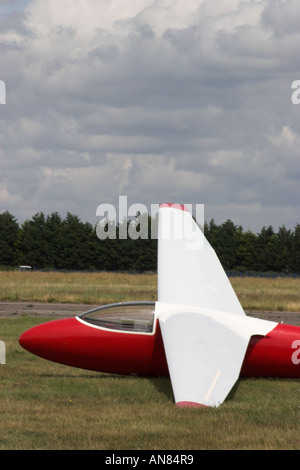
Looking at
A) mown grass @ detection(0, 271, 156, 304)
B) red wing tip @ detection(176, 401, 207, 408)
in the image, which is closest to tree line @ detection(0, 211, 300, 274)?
mown grass @ detection(0, 271, 156, 304)

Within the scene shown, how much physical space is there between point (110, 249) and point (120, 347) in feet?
309

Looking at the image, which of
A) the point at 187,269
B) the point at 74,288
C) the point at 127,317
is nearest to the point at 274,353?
the point at 127,317

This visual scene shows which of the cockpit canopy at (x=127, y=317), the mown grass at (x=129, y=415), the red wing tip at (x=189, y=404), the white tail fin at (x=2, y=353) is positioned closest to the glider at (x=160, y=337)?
the cockpit canopy at (x=127, y=317)

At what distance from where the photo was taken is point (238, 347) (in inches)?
512

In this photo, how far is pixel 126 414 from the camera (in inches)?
445

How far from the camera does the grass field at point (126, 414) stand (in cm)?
947

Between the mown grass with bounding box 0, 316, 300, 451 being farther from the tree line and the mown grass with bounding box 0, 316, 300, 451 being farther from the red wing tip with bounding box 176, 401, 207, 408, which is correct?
the tree line

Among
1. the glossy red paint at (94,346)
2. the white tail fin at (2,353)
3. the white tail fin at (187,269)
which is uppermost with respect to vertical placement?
the white tail fin at (187,269)

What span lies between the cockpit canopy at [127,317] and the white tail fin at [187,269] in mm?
1076

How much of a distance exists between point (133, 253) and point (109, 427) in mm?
97534

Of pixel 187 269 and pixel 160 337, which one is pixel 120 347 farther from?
pixel 187 269

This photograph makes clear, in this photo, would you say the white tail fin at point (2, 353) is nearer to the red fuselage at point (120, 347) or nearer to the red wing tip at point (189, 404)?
the red fuselage at point (120, 347)
